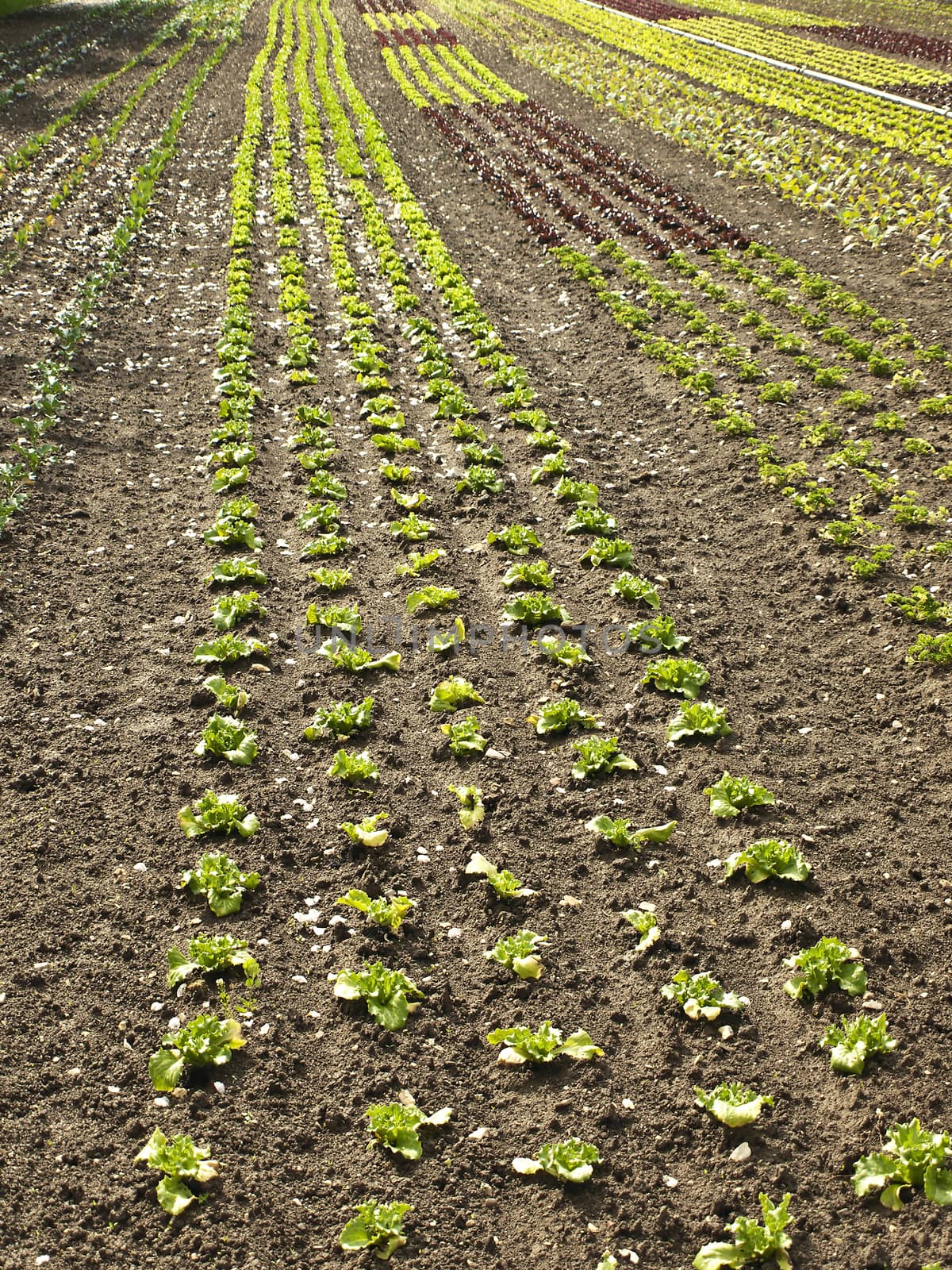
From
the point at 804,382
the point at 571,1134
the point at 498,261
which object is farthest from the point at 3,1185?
the point at 498,261

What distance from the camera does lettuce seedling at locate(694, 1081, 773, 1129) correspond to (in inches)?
166

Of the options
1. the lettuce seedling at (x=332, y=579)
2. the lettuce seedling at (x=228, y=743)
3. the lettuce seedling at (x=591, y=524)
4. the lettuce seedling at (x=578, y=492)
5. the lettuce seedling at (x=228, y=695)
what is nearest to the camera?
the lettuce seedling at (x=228, y=743)

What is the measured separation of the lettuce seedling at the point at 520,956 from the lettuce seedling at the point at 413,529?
4246mm

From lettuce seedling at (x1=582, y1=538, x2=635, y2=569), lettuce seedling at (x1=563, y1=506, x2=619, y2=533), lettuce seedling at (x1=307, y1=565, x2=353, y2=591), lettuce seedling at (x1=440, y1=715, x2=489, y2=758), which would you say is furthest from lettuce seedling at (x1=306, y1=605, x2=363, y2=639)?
lettuce seedling at (x1=563, y1=506, x2=619, y2=533)

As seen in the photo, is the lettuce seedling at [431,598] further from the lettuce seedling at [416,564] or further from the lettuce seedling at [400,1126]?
the lettuce seedling at [400,1126]

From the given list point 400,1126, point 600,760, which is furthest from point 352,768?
point 400,1126

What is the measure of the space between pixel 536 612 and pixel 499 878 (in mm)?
2622

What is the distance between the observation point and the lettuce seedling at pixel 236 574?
26.2 ft

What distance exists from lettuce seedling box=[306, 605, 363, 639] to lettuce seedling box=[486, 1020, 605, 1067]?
361 cm

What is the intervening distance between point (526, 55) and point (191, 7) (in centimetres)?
1868

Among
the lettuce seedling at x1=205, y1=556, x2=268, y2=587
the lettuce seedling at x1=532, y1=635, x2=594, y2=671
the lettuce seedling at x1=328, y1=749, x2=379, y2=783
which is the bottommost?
the lettuce seedling at x1=328, y1=749, x2=379, y2=783

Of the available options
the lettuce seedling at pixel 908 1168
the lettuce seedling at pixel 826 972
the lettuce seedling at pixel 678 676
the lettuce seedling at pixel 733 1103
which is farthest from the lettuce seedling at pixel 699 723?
the lettuce seedling at pixel 908 1168

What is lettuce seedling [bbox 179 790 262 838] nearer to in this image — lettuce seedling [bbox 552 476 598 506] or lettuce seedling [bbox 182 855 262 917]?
lettuce seedling [bbox 182 855 262 917]

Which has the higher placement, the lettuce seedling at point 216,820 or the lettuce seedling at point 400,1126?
the lettuce seedling at point 216,820
